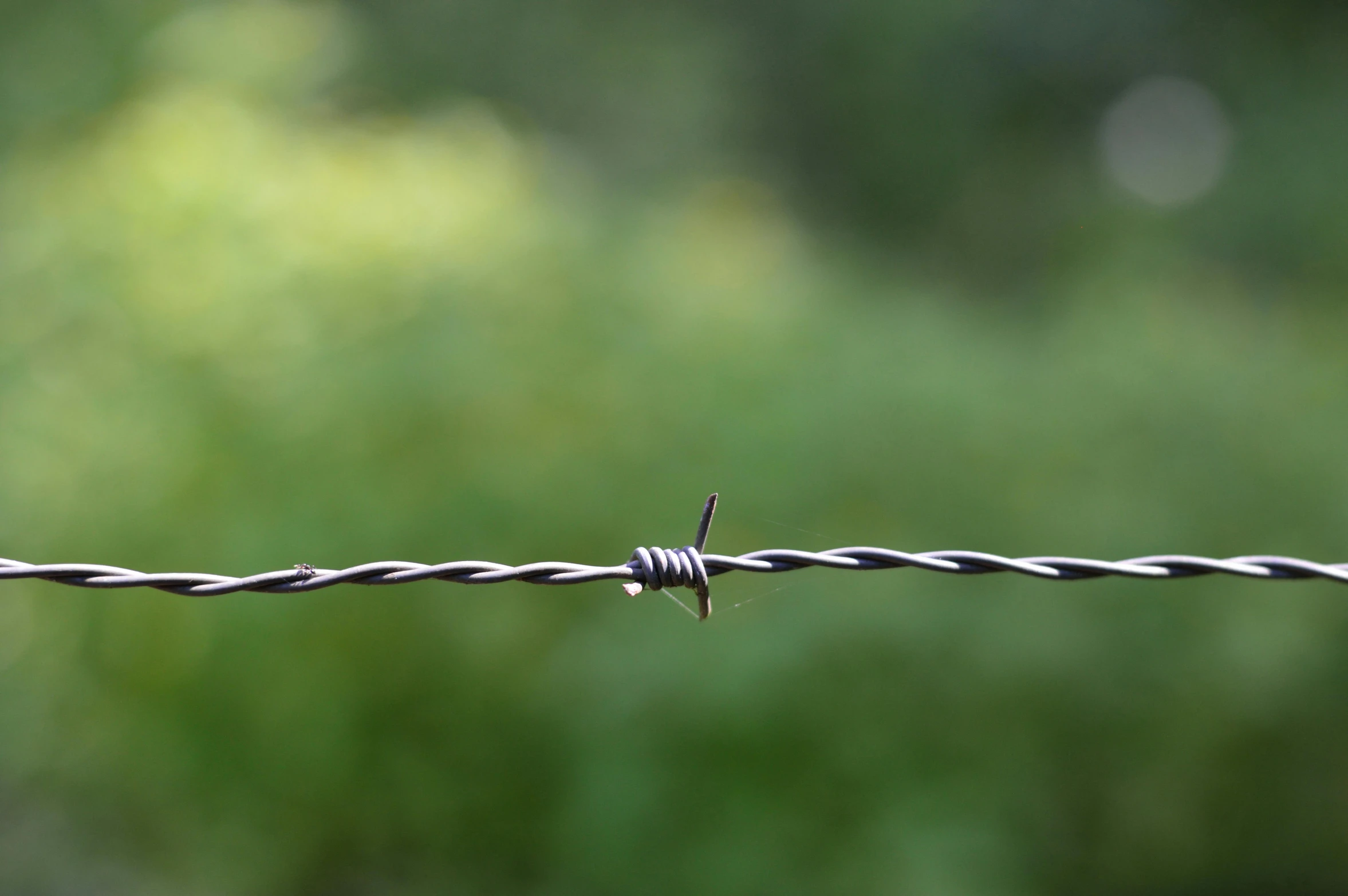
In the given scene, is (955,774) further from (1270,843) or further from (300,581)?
(300,581)

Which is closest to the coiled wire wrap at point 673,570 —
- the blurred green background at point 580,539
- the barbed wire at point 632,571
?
the barbed wire at point 632,571

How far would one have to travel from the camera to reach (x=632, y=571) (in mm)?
970

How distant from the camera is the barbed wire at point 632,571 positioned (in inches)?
37.2

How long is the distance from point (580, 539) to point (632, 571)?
1.95 meters

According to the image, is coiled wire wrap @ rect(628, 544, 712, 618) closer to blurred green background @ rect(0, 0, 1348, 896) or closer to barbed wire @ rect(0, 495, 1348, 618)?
barbed wire @ rect(0, 495, 1348, 618)

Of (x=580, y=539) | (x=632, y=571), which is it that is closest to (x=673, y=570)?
(x=632, y=571)

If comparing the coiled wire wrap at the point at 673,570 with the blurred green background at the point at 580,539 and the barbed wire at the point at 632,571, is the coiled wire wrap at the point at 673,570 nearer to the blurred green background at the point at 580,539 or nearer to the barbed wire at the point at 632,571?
the barbed wire at the point at 632,571

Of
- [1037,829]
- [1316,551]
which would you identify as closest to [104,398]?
[1037,829]

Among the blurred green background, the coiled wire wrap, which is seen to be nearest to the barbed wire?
the coiled wire wrap

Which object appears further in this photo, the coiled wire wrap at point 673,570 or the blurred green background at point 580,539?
the blurred green background at point 580,539

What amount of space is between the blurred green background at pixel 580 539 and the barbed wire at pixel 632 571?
172 centimetres

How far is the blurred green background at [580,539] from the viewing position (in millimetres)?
2768

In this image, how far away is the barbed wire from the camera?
3.10 ft

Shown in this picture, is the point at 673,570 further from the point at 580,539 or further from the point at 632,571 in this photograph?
the point at 580,539
